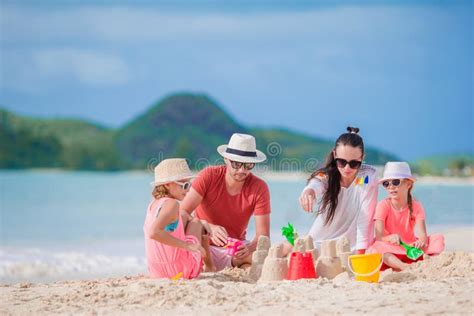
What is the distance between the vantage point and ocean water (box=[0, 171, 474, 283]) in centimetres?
829

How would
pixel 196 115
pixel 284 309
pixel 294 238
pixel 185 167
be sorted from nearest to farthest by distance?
1. pixel 284 309
2. pixel 185 167
3. pixel 294 238
4. pixel 196 115

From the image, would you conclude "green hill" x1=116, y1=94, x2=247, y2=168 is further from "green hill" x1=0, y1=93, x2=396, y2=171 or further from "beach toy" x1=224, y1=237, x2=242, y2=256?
"beach toy" x1=224, y1=237, x2=242, y2=256

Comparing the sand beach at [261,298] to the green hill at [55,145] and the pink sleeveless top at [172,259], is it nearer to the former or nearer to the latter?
the pink sleeveless top at [172,259]

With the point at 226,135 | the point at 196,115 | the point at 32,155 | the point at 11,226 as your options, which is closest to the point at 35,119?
the point at 32,155

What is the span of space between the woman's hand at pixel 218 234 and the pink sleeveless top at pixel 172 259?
581mm

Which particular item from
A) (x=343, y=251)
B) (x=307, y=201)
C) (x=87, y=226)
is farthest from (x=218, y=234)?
(x=87, y=226)

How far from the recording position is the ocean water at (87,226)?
27.2ft

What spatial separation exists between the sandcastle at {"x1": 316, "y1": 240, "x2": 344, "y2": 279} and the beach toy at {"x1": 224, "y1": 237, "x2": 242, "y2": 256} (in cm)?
98

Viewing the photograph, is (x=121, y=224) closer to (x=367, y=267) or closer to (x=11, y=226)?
(x=11, y=226)

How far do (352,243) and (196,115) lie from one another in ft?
165

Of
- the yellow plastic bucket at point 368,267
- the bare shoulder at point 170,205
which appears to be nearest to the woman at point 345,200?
the yellow plastic bucket at point 368,267

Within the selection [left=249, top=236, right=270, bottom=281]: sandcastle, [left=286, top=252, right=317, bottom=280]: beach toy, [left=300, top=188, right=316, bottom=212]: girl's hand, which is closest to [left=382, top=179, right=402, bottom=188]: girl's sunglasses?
[left=300, top=188, right=316, bottom=212]: girl's hand

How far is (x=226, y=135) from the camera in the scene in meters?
52.1

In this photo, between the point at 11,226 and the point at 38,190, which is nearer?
the point at 11,226
